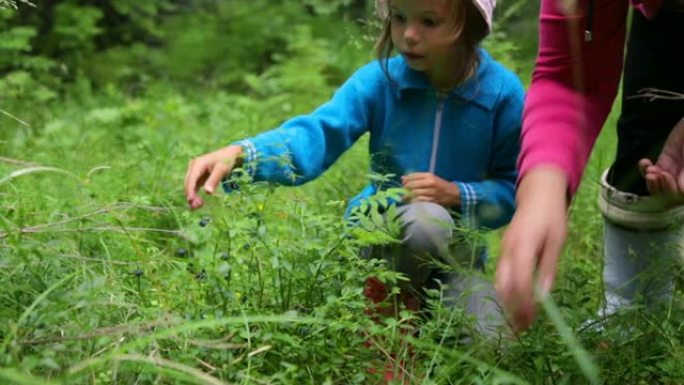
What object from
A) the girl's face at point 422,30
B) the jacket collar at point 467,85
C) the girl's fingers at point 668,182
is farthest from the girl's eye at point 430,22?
the girl's fingers at point 668,182

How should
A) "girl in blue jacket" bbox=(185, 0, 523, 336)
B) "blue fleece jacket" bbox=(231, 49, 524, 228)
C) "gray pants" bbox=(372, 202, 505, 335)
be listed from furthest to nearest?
1. "blue fleece jacket" bbox=(231, 49, 524, 228)
2. "girl in blue jacket" bbox=(185, 0, 523, 336)
3. "gray pants" bbox=(372, 202, 505, 335)

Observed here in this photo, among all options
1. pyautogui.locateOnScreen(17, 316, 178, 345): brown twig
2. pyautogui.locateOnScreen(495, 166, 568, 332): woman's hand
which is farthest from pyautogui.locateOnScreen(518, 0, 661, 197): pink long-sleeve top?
pyautogui.locateOnScreen(17, 316, 178, 345): brown twig

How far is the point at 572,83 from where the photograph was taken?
2057mm

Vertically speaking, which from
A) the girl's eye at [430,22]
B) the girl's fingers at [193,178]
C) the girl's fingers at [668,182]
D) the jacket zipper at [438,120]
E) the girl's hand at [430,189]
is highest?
the girl's eye at [430,22]

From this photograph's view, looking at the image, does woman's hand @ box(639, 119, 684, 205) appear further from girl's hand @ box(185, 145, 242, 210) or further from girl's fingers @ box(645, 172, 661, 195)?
girl's hand @ box(185, 145, 242, 210)

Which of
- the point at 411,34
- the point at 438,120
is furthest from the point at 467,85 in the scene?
the point at 411,34

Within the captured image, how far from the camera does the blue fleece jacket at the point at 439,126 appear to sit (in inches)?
101

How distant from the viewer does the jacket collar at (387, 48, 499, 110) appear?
102 inches

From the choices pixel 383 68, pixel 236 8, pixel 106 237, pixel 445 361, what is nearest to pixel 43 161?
pixel 106 237

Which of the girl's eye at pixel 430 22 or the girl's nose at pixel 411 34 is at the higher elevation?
the girl's eye at pixel 430 22

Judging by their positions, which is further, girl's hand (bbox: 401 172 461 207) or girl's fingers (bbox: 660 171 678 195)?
girl's hand (bbox: 401 172 461 207)

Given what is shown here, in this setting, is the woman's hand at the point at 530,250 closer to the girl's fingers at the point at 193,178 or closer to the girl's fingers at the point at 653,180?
the girl's fingers at the point at 653,180

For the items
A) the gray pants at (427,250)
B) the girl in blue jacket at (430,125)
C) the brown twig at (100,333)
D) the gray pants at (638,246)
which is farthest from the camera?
the girl in blue jacket at (430,125)

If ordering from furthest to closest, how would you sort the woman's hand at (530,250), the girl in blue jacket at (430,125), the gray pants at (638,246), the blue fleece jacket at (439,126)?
the blue fleece jacket at (439,126), the girl in blue jacket at (430,125), the gray pants at (638,246), the woman's hand at (530,250)
